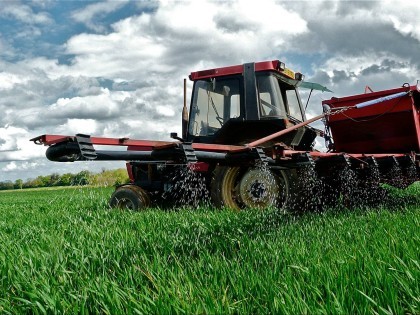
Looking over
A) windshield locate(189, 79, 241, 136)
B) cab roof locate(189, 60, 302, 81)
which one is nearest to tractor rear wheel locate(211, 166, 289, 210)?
windshield locate(189, 79, 241, 136)

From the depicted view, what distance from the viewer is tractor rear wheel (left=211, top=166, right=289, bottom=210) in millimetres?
5836

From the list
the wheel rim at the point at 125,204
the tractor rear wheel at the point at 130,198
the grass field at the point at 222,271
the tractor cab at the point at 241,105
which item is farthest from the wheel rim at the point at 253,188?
the wheel rim at the point at 125,204

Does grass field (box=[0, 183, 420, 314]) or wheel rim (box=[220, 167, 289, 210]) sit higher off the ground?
wheel rim (box=[220, 167, 289, 210])

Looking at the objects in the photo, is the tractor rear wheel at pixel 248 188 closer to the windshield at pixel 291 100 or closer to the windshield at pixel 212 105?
the windshield at pixel 212 105

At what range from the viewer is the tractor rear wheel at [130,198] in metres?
6.85

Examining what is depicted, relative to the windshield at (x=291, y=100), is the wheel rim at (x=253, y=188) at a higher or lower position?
lower

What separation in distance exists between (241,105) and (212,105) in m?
0.49

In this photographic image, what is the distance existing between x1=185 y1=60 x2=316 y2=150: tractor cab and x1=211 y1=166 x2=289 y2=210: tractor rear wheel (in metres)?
0.64

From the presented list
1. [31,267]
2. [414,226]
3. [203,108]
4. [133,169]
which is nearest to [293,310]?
[31,267]

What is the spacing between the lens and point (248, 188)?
5.93m

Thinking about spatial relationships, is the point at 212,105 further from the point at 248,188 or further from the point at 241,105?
the point at 248,188

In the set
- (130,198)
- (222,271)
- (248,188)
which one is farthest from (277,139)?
(222,271)

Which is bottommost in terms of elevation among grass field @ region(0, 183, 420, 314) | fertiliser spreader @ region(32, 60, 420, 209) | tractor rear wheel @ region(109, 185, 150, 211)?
grass field @ region(0, 183, 420, 314)

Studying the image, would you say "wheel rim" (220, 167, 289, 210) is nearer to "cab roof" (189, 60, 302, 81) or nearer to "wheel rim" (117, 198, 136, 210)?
"cab roof" (189, 60, 302, 81)
